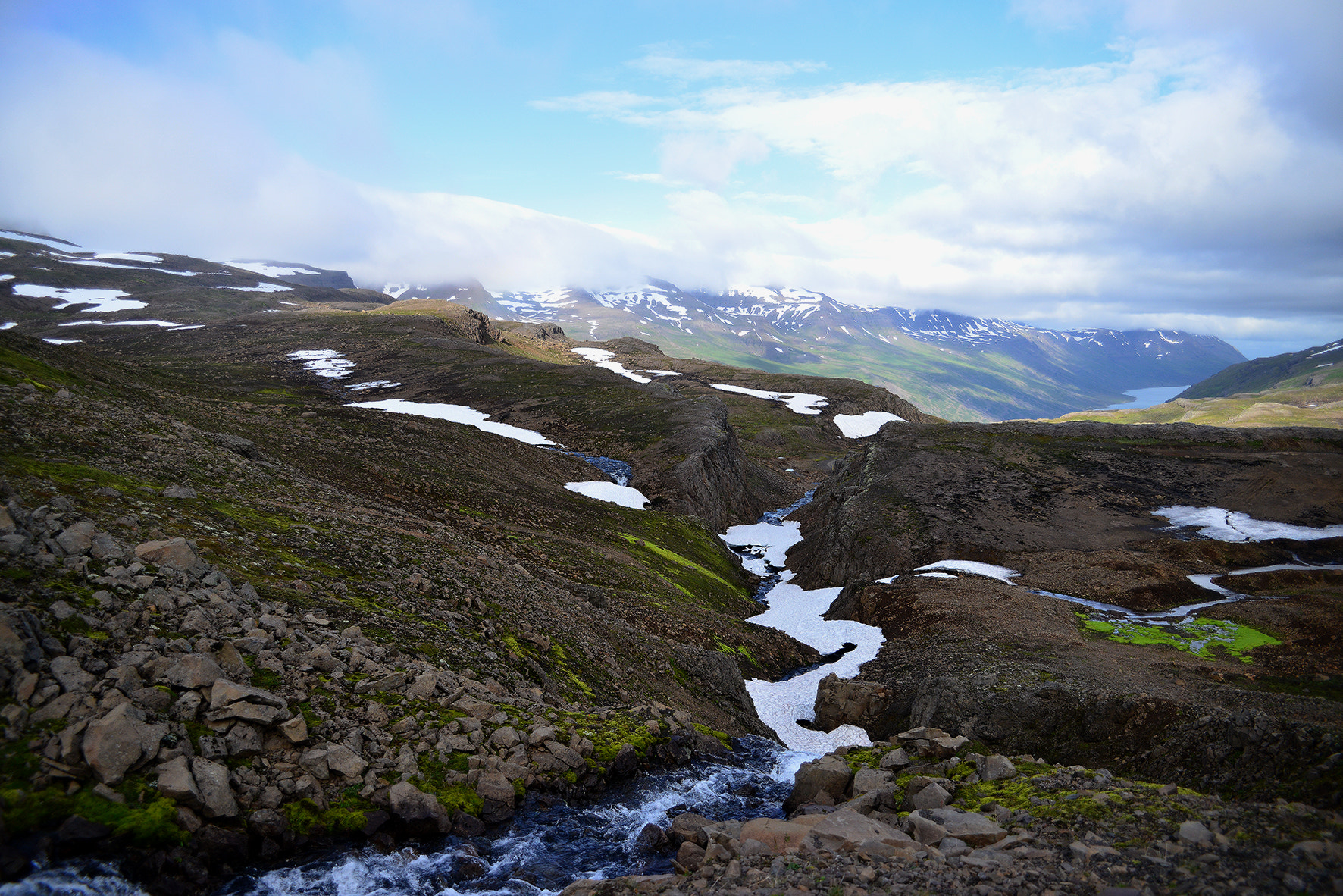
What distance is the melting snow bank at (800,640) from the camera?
95.1ft

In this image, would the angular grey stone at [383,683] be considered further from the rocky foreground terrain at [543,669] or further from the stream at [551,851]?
the stream at [551,851]

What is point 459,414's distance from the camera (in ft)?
298

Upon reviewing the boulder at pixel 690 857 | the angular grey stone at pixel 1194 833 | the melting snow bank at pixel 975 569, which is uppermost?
the angular grey stone at pixel 1194 833

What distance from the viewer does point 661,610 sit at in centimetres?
3634

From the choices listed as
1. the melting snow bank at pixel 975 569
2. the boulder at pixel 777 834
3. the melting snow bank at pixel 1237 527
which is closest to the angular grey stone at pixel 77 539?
the boulder at pixel 777 834

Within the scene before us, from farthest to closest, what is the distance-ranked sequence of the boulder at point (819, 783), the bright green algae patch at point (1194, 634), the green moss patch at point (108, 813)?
the bright green algae patch at point (1194, 634)
the boulder at point (819, 783)
the green moss patch at point (108, 813)

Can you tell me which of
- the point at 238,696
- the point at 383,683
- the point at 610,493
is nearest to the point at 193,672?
the point at 238,696

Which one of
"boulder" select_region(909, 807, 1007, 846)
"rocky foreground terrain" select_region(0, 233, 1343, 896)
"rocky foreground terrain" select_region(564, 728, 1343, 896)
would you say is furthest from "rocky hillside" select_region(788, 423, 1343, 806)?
"boulder" select_region(909, 807, 1007, 846)

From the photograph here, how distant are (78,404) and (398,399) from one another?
7618 centimetres

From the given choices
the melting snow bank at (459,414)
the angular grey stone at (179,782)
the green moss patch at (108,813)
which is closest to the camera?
the green moss patch at (108,813)

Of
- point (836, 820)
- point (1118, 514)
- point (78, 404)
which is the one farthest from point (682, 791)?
point (1118, 514)

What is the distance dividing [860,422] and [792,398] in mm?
20537

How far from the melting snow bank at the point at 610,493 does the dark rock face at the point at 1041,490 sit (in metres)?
17.3

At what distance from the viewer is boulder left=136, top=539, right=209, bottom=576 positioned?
14.4 m
